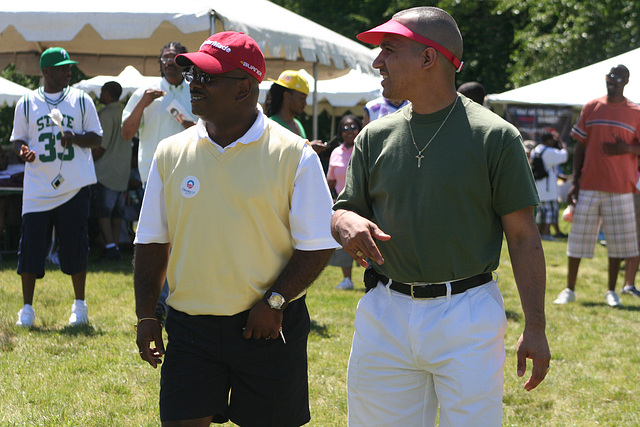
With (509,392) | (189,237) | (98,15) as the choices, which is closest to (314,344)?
(509,392)

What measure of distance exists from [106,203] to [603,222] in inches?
252

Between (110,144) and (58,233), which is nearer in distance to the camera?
(58,233)

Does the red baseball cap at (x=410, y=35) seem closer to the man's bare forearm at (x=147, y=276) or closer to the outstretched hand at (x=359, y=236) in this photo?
the outstretched hand at (x=359, y=236)

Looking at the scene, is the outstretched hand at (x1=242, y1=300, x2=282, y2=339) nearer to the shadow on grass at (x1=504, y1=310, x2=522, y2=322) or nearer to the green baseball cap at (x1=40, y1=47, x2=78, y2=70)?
the green baseball cap at (x1=40, y1=47, x2=78, y2=70)

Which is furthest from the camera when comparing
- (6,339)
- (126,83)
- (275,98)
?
(126,83)

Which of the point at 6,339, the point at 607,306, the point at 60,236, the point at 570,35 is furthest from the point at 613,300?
the point at 570,35

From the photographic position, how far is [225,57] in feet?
10.1

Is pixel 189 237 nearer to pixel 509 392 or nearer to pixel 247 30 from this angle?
pixel 509 392

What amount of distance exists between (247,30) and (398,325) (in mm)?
6156

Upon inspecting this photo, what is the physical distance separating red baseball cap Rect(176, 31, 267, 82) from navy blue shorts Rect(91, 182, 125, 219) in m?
8.02

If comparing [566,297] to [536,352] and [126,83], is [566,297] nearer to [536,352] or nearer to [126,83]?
[536,352]

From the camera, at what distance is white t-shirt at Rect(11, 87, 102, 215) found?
6.44 m

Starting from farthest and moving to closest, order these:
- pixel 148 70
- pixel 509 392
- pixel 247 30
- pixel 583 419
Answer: pixel 148 70 < pixel 247 30 < pixel 509 392 < pixel 583 419

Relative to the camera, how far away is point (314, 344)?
6379 millimetres
